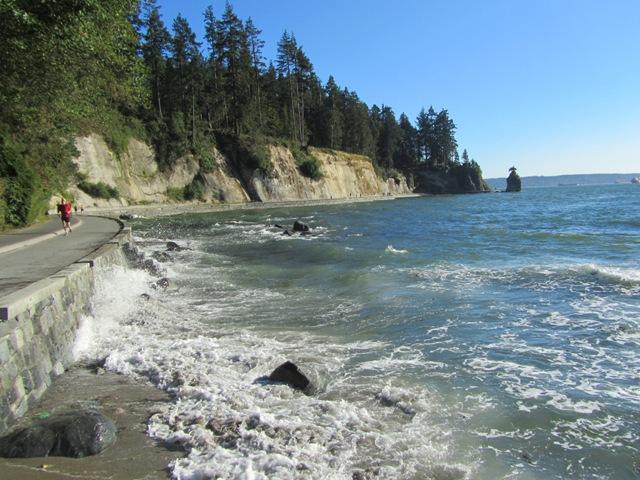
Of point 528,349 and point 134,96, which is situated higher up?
point 134,96

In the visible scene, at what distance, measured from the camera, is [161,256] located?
2106 cm

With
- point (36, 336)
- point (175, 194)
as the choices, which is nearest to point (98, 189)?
point (175, 194)

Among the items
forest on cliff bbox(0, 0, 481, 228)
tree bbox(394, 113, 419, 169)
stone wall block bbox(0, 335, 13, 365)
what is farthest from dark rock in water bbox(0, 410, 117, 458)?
tree bbox(394, 113, 419, 169)

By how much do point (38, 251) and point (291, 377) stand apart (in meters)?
9.86

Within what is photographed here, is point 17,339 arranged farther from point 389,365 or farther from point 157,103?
point 157,103

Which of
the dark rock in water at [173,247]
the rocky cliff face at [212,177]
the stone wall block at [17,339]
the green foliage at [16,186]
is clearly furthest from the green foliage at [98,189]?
the stone wall block at [17,339]

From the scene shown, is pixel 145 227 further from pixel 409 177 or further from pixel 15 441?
pixel 409 177

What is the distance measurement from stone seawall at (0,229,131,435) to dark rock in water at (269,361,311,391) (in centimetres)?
336

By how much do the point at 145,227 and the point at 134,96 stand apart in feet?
57.2

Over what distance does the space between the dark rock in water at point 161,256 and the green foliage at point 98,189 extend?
29593 millimetres

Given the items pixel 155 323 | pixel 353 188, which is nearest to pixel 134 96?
pixel 155 323

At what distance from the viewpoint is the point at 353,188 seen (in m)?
92.6

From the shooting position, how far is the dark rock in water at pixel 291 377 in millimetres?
Answer: 7234

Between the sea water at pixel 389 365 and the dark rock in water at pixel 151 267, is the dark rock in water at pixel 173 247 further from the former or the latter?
the dark rock in water at pixel 151 267
